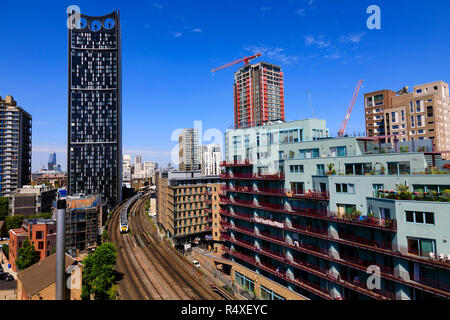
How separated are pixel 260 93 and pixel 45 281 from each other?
13916 cm

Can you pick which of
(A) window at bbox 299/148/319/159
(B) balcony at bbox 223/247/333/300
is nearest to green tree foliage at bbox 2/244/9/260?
(B) balcony at bbox 223/247/333/300

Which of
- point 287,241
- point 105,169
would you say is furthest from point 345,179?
point 105,169

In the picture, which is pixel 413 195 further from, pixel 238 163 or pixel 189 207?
pixel 189 207

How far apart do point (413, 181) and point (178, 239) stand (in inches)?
2624

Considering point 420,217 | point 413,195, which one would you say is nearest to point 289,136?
point 413,195

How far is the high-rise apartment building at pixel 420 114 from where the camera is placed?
7200 cm

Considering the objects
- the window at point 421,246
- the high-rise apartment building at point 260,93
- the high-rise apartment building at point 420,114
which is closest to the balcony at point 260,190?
the window at point 421,246

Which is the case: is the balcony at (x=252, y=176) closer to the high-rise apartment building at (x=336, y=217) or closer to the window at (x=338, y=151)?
the high-rise apartment building at (x=336, y=217)

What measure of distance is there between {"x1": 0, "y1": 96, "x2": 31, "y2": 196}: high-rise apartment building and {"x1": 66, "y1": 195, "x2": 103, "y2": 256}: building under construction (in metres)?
71.9

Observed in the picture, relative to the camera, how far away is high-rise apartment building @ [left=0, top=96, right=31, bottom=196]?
123375 millimetres

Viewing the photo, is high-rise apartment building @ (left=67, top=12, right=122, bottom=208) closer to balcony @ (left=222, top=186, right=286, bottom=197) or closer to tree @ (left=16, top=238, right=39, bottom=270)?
tree @ (left=16, top=238, right=39, bottom=270)

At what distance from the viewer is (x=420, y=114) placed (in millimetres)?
74062

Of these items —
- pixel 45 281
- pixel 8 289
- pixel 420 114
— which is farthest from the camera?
pixel 420 114

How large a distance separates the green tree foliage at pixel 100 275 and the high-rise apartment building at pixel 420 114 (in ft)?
242
